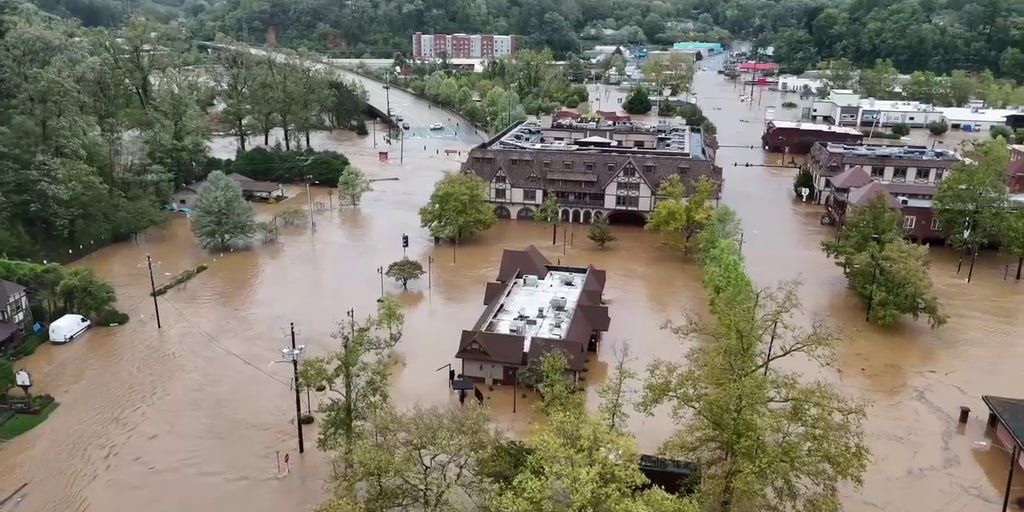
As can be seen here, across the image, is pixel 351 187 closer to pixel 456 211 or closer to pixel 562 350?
pixel 456 211

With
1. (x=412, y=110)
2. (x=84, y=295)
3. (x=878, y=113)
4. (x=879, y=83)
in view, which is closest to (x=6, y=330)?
(x=84, y=295)

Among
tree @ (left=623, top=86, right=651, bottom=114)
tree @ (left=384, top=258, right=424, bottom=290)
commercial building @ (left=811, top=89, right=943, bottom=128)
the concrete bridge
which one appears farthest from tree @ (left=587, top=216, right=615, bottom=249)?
tree @ (left=623, top=86, right=651, bottom=114)

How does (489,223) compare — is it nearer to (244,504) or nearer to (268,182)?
(268,182)

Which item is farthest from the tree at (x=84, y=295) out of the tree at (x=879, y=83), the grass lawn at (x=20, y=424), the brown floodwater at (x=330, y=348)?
the tree at (x=879, y=83)

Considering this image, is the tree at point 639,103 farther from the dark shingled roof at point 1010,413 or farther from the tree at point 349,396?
the tree at point 349,396

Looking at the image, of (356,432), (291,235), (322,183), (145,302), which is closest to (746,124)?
(322,183)

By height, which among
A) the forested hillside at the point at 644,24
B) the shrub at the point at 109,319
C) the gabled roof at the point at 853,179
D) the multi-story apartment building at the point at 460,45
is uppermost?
the forested hillside at the point at 644,24
